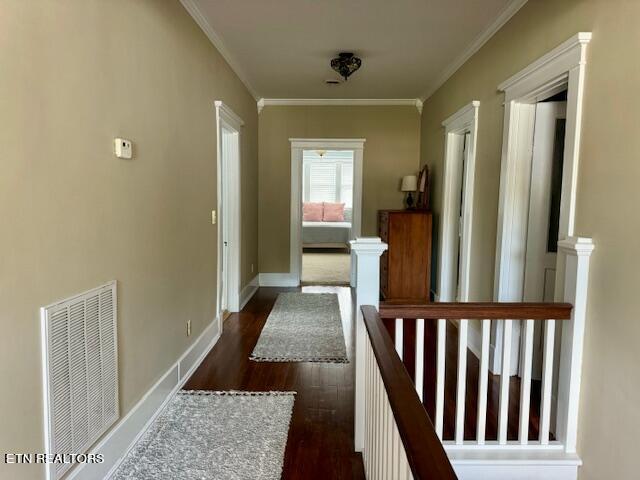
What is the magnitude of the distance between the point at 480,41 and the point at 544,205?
1.48 m

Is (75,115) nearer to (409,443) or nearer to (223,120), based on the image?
(409,443)

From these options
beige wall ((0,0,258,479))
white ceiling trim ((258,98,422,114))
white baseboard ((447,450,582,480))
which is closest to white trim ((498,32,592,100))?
white baseboard ((447,450,582,480))

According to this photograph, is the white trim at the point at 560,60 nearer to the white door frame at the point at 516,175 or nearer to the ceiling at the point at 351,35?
the white door frame at the point at 516,175

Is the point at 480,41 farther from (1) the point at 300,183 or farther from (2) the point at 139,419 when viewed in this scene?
(2) the point at 139,419

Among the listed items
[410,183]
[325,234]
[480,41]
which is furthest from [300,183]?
[325,234]

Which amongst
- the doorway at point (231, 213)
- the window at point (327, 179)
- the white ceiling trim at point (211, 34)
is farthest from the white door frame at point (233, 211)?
the window at point (327, 179)

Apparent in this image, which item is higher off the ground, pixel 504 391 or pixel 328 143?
pixel 328 143

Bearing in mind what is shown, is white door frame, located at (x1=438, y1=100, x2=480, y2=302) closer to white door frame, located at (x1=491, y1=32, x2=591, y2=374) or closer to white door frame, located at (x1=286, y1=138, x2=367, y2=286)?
white door frame, located at (x1=491, y1=32, x2=591, y2=374)

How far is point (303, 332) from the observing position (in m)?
3.84

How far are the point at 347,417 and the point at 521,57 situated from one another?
2.51 metres

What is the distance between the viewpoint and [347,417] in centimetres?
238

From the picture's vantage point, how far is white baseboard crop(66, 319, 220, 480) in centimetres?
174

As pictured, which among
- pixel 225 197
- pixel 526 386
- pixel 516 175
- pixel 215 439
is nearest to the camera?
pixel 526 386

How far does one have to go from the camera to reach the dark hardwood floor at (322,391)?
2.01 meters
